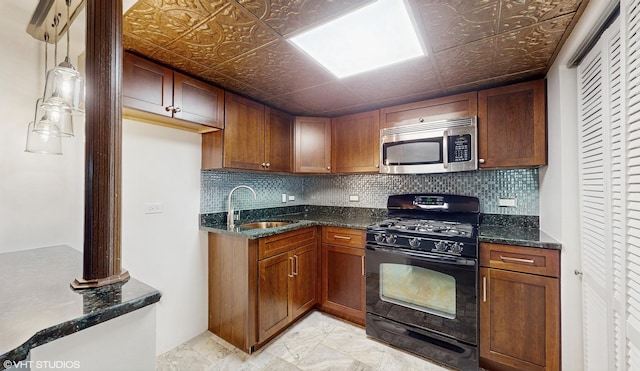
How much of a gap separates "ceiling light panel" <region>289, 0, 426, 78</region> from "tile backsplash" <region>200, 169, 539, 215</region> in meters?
1.38

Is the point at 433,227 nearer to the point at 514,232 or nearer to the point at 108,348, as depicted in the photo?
the point at 514,232

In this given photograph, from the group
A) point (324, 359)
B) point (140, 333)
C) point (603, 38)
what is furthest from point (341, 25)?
point (324, 359)

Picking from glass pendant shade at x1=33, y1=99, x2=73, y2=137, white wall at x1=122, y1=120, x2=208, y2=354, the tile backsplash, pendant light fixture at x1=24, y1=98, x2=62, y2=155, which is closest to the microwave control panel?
the tile backsplash

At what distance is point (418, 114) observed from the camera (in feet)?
7.73

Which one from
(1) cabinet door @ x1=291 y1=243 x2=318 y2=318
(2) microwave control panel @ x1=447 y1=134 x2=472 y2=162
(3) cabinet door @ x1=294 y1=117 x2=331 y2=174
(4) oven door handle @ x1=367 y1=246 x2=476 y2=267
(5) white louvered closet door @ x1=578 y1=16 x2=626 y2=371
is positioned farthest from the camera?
(3) cabinet door @ x1=294 y1=117 x2=331 y2=174

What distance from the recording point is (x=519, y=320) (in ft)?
5.57

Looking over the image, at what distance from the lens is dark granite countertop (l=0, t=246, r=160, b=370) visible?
0.56 metres

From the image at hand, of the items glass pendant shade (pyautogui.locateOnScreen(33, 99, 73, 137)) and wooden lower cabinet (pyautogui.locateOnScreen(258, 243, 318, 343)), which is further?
wooden lower cabinet (pyautogui.locateOnScreen(258, 243, 318, 343))

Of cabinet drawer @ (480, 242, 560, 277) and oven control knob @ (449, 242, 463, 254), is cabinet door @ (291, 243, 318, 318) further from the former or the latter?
cabinet drawer @ (480, 242, 560, 277)

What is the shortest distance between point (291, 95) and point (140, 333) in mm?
2011

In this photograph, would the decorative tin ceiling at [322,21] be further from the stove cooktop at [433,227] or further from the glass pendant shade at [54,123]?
the stove cooktop at [433,227]

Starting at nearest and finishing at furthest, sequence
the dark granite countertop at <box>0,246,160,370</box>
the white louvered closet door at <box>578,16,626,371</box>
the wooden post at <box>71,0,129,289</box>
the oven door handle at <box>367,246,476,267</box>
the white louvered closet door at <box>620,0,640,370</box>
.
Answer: the dark granite countertop at <box>0,246,160,370</box>, the wooden post at <box>71,0,129,289</box>, the white louvered closet door at <box>620,0,640,370</box>, the white louvered closet door at <box>578,16,626,371</box>, the oven door handle at <box>367,246,476,267</box>

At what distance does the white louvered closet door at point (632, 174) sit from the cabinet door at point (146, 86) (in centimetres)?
237

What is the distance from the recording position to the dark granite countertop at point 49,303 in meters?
0.56
